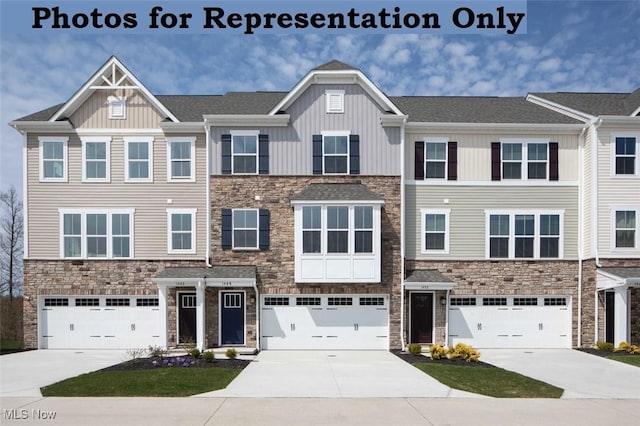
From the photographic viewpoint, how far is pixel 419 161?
21.4 metres

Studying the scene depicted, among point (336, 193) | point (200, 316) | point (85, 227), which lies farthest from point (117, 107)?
point (336, 193)

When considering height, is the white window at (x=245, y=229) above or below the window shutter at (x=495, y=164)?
below

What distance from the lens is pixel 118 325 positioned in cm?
2091

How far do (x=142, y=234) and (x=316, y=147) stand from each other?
302 inches

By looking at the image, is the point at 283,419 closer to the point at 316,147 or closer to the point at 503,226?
the point at 316,147

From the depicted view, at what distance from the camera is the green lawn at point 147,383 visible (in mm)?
11773

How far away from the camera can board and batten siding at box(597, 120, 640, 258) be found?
20.7 m

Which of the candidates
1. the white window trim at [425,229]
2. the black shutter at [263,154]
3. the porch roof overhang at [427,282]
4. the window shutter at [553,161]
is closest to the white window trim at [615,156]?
the window shutter at [553,161]

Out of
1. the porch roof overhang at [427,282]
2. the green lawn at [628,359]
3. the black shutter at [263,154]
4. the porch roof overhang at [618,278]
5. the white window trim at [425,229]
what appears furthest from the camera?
the white window trim at [425,229]

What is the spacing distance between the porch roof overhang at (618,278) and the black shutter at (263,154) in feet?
43.9

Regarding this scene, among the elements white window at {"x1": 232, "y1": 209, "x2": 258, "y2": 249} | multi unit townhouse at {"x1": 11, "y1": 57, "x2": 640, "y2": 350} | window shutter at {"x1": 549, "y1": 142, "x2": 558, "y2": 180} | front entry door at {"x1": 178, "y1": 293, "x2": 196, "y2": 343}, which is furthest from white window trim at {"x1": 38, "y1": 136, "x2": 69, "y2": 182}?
window shutter at {"x1": 549, "y1": 142, "x2": 558, "y2": 180}

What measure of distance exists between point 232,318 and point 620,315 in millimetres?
14538

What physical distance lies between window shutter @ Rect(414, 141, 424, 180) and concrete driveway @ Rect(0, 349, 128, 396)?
502 inches

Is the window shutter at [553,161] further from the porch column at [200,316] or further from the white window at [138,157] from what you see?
the white window at [138,157]
